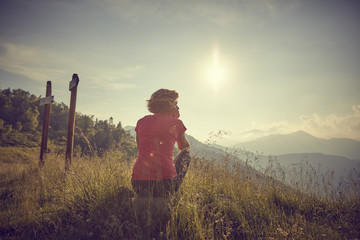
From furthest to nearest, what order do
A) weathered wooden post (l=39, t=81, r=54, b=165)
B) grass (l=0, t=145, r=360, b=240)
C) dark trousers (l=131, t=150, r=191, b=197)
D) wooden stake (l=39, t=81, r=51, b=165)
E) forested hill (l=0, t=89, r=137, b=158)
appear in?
1. forested hill (l=0, t=89, r=137, b=158)
2. wooden stake (l=39, t=81, r=51, b=165)
3. weathered wooden post (l=39, t=81, r=54, b=165)
4. dark trousers (l=131, t=150, r=191, b=197)
5. grass (l=0, t=145, r=360, b=240)

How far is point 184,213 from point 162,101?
1.69 metres

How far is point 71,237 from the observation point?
2.21 meters

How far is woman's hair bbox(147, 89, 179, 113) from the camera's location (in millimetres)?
2984

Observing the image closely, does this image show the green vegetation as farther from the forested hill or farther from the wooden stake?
the forested hill

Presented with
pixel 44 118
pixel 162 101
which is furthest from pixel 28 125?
pixel 162 101

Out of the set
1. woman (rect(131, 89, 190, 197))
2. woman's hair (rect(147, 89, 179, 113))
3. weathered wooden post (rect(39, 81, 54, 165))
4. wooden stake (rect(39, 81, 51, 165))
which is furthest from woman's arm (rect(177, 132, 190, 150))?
wooden stake (rect(39, 81, 51, 165))

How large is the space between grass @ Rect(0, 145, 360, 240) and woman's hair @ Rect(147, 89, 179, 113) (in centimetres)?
134

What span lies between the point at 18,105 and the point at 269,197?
170ft

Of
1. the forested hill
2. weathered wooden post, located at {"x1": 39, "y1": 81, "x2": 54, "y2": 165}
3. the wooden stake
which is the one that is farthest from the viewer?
the forested hill

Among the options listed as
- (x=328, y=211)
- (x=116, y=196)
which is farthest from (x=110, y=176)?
(x=328, y=211)

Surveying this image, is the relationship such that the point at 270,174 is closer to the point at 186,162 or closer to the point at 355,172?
the point at 355,172

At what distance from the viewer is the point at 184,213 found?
2.31 metres

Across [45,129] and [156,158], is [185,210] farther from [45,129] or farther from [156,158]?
[45,129]

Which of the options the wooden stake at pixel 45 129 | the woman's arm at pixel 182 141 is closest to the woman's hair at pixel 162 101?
the woman's arm at pixel 182 141
